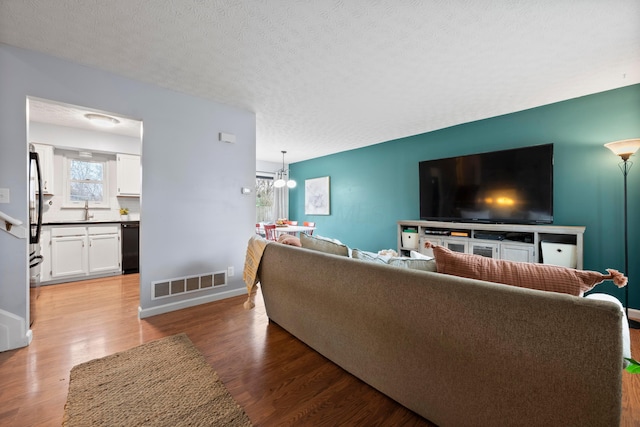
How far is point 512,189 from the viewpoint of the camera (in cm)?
335

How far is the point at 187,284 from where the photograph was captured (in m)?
2.98

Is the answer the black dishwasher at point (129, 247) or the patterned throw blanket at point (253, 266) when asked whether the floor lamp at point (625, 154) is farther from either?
the black dishwasher at point (129, 247)

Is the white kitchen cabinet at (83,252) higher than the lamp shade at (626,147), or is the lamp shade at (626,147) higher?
the lamp shade at (626,147)

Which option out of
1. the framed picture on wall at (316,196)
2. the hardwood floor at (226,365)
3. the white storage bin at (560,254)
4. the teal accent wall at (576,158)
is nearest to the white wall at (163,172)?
the hardwood floor at (226,365)

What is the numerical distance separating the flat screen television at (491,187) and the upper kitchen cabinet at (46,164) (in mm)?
5739

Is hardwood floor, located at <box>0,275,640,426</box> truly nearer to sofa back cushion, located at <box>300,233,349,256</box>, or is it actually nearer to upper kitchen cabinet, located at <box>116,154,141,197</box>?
sofa back cushion, located at <box>300,233,349,256</box>

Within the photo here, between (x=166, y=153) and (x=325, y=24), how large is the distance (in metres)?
2.09

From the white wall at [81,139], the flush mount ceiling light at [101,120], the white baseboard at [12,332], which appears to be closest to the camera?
the white baseboard at [12,332]

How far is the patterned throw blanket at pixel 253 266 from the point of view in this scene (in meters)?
2.42

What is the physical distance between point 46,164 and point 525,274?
19.2ft

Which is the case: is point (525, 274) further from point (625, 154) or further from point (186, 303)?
point (186, 303)

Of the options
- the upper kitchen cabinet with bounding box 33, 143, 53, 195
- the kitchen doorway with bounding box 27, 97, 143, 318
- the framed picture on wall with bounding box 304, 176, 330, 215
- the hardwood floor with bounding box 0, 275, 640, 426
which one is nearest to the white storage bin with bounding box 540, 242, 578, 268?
the hardwood floor with bounding box 0, 275, 640, 426

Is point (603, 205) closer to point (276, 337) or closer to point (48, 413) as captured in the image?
point (276, 337)

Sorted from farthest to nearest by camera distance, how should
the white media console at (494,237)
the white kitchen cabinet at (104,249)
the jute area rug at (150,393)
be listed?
1. the white kitchen cabinet at (104,249)
2. the white media console at (494,237)
3. the jute area rug at (150,393)
